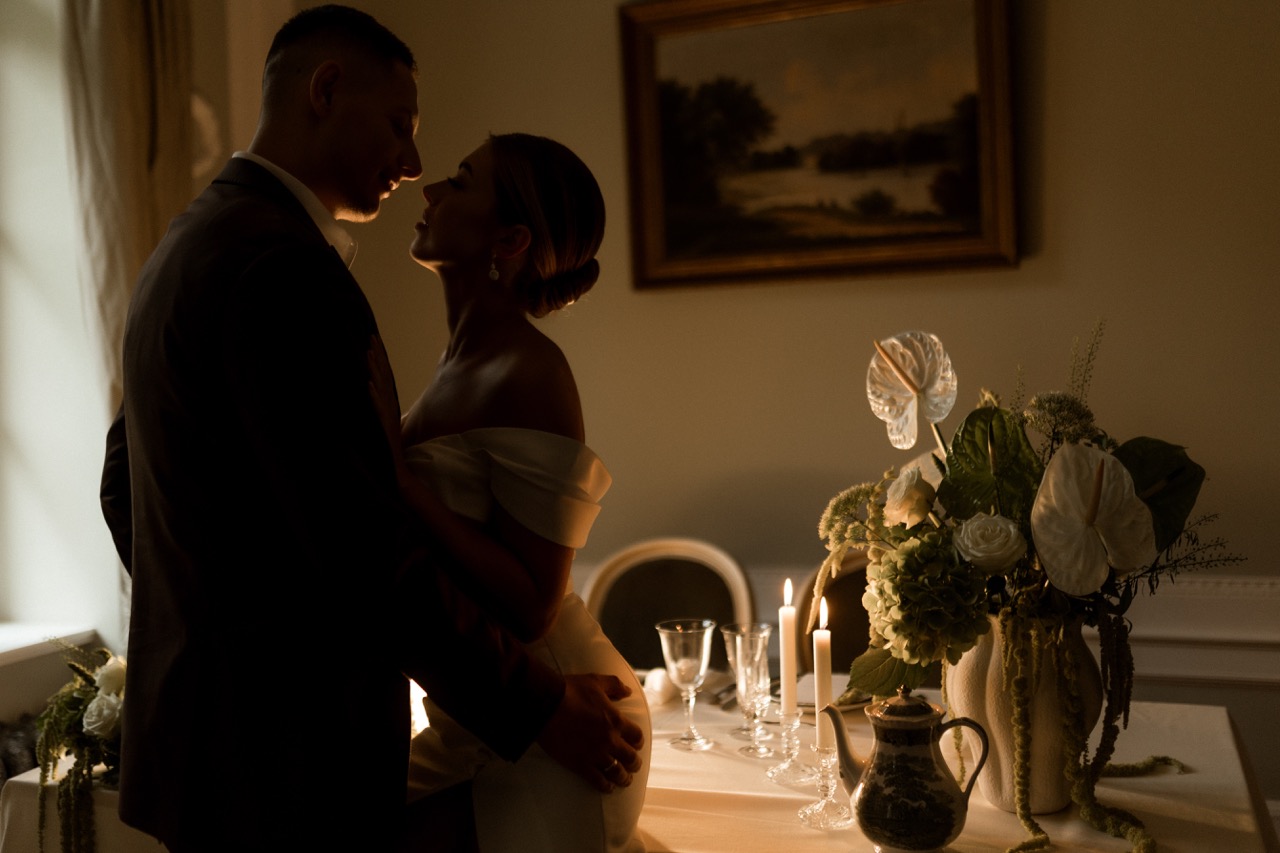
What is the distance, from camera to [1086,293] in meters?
2.88

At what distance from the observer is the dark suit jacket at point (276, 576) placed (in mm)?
1088

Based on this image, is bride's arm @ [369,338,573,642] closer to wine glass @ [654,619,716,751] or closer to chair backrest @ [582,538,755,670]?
wine glass @ [654,619,716,751]

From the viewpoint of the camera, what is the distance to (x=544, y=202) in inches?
59.7

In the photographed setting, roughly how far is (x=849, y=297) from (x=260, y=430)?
2253mm

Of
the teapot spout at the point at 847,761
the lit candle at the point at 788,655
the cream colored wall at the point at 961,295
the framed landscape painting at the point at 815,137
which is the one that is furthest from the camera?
the framed landscape painting at the point at 815,137

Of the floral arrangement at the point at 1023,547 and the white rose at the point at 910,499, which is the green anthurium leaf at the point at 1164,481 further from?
the white rose at the point at 910,499

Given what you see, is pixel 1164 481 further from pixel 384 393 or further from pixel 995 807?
pixel 384 393

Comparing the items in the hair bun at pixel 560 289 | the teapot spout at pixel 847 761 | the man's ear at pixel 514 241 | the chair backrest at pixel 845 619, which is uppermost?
the man's ear at pixel 514 241

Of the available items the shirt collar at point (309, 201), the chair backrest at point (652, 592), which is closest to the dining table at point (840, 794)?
the shirt collar at point (309, 201)

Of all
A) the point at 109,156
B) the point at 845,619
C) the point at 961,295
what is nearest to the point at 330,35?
the point at 109,156

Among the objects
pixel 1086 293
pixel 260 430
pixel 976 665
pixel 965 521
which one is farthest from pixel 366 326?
pixel 1086 293

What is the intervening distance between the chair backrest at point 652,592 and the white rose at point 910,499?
4.75ft

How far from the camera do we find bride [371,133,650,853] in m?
1.28

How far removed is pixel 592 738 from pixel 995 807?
55 centimetres
